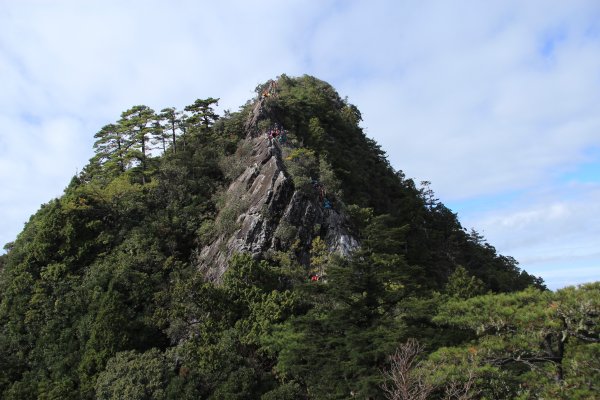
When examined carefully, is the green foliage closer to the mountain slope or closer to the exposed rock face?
the mountain slope

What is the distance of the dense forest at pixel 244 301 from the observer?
10000 millimetres

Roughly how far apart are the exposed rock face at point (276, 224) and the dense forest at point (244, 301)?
520 millimetres

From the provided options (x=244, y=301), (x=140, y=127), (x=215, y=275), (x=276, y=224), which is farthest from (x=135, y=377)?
(x=140, y=127)

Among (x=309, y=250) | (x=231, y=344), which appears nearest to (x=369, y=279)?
(x=231, y=344)

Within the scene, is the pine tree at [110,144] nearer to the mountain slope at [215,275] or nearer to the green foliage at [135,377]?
the mountain slope at [215,275]

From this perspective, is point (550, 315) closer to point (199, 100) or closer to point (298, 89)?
point (199, 100)

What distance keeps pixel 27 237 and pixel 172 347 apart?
1300cm

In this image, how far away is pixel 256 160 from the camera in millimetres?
29156

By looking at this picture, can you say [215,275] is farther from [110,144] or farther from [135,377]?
[110,144]

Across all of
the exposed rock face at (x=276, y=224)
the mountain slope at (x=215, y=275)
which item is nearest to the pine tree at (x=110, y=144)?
the mountain slope at (x=215, y=275)

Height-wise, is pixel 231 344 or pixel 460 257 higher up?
pixel 460 257

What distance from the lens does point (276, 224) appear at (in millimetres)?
24172

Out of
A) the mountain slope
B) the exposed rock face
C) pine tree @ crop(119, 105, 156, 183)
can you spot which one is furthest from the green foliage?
pine tree @ crop(119, 105, 156, 183)

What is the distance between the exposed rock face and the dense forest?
520 mm
